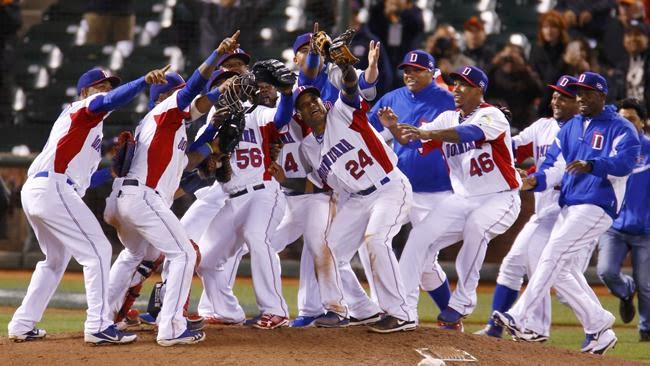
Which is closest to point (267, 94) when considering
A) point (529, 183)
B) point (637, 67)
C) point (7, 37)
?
point (529, 183)

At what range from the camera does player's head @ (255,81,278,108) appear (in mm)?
7863

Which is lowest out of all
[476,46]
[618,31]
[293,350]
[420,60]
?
[293,350]

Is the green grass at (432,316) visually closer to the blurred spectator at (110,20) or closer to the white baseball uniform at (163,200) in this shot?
the white baseball uniform at (163,200)

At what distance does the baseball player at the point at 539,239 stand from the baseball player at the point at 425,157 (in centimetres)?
45

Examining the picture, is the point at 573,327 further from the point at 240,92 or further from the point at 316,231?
the point at 240,92

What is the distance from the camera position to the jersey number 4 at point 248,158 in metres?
8.00

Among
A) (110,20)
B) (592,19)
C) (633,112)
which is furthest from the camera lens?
(110,20)

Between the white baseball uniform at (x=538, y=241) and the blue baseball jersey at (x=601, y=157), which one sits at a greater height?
the blue baseball jersey at (x=601, y=157)

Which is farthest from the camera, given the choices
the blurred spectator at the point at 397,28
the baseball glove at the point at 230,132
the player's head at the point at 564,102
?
the blurred spectator at the point at 397,28

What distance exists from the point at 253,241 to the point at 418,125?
6.31ft

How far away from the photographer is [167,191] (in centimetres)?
739

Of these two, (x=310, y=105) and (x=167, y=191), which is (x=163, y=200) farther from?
(x=310, y=105)

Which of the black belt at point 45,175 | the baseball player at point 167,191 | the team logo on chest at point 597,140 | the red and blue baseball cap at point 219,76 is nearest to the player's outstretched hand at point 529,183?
the team logo on chest at point 597,140

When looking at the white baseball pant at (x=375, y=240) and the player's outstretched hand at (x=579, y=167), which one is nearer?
the white baseball pant at (x=375, y=240)
